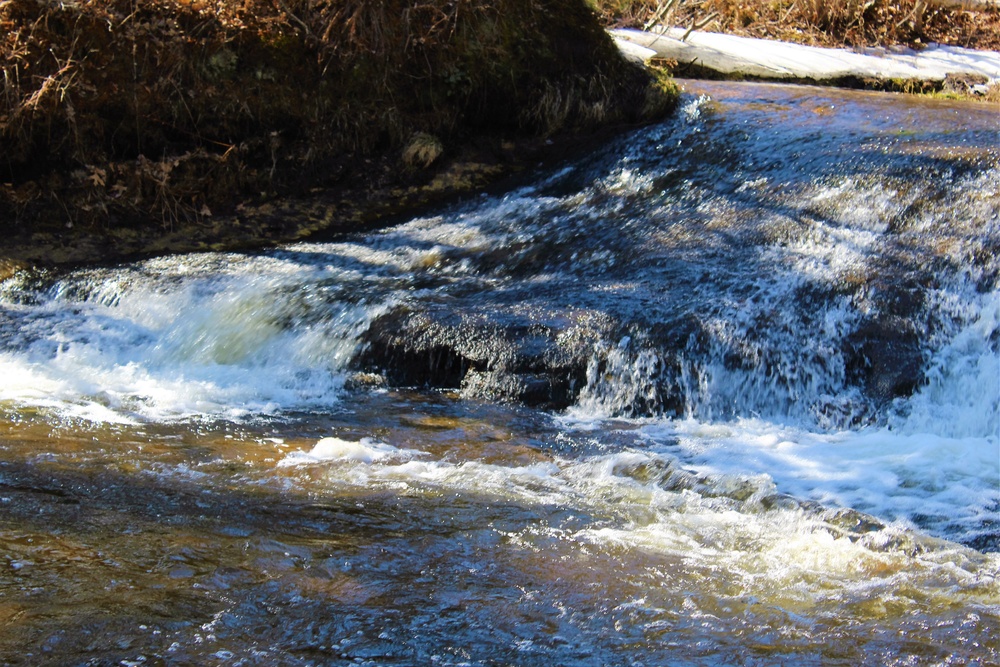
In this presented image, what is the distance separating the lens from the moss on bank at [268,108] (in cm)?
844

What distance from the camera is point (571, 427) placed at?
5613mm

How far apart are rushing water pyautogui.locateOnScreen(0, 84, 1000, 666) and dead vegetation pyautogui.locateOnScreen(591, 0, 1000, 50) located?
11.8ft

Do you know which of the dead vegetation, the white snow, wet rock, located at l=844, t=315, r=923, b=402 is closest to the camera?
wet rock, located at l=844, t=315, r=923, b=402

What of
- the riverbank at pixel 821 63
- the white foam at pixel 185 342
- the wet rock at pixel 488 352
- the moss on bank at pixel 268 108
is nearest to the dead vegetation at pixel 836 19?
the riverbank at pixel 821 63

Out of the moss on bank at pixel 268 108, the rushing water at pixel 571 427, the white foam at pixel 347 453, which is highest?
the moss on bank at pixel 268 108

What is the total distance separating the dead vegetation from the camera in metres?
13.0

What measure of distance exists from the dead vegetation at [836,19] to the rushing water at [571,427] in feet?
11.8

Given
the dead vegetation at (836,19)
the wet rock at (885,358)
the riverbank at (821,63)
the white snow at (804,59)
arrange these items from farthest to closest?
the dead vegetation at (836,19) < the white snow at (804,59) < the riverbank at (821,63) < the wet rock at (885,358)

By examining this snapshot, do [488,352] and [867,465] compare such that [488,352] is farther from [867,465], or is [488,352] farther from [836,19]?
[836,19]

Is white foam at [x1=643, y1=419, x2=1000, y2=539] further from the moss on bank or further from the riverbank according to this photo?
the riverbank

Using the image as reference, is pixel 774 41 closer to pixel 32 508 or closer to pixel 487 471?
pixel 487 471

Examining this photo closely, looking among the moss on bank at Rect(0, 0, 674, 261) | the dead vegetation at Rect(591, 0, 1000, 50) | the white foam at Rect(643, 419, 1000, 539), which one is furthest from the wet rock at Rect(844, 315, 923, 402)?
the dead vegetation at Rect(591, 0, 1000, 50)

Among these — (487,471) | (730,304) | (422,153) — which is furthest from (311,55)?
(487,471)

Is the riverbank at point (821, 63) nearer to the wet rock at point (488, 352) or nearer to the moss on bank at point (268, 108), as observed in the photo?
the moss on bank at point (268, 108)
